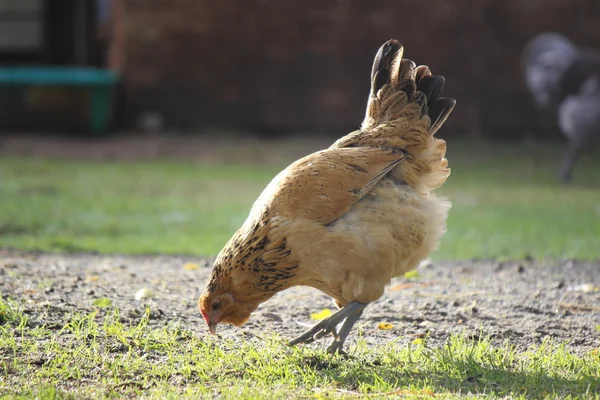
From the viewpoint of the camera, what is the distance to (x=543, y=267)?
6.41 meters

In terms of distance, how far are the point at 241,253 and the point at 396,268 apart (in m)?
0.87

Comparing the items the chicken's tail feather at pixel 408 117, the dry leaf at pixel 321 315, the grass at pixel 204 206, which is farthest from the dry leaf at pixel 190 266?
the chicken's tail feather at pixel 408 117

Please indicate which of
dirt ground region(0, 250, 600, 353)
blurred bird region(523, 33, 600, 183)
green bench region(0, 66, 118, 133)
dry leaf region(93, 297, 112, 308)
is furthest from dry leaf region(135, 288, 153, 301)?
green bench region(0, 66, 118, 133)

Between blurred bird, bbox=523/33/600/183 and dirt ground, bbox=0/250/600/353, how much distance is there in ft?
21.2

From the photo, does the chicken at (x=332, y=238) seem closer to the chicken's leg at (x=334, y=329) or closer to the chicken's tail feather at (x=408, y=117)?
the chicken's leg at (x=334, y=329)

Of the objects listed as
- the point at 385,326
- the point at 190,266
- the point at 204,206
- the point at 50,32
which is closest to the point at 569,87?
the point at 204,206

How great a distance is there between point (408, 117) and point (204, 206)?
5042 mm

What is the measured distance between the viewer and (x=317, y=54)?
591 inches

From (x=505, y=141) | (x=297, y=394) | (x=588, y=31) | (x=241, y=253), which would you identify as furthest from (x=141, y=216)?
(x=588, y=31)

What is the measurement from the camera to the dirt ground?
14.7 ft

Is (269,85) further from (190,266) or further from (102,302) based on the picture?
(102,302)

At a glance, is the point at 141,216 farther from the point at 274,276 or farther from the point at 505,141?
the point at 505,141

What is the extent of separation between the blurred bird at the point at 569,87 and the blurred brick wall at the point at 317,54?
1871 millimetres

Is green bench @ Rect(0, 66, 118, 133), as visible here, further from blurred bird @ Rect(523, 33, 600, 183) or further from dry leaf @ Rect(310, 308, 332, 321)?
dry leaf @ Rect(310, 308, 332, 321)
